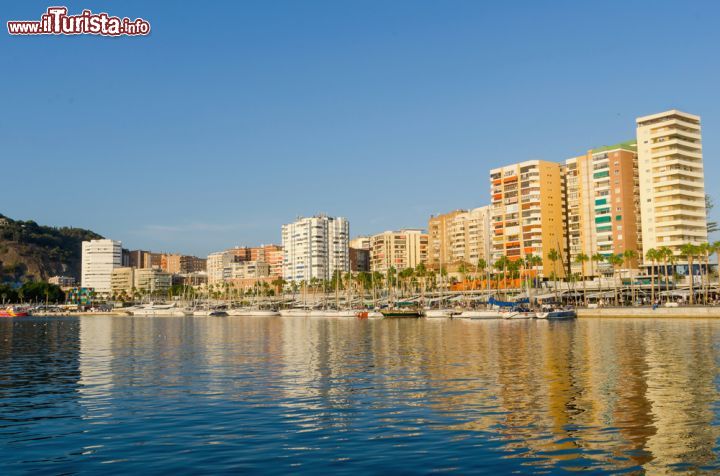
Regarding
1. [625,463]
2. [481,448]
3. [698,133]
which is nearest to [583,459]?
[625,463]

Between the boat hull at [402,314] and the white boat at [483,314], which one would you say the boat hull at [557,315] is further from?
the boat hull at [402,314]

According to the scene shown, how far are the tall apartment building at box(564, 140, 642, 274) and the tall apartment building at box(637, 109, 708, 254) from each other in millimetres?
7011

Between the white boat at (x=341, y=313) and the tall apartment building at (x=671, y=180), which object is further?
the white boat at (x=341, y=313)

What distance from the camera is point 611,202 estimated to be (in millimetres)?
187125

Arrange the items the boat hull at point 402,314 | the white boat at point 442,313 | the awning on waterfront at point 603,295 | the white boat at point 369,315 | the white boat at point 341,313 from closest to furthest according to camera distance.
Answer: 1. the white boat at point 442,313
2. the boat hull at point 402,314
3. the awning on waterfront at point 603,295
4. the white boat at point 369,315
5. the white boat at point 341,313

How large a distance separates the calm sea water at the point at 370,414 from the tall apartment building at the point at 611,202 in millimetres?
137360

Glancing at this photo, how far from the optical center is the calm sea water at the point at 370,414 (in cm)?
2091

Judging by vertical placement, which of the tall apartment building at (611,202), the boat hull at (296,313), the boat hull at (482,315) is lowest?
the boat hull at (296,313)

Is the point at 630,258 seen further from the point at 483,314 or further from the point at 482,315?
the point at 482,315

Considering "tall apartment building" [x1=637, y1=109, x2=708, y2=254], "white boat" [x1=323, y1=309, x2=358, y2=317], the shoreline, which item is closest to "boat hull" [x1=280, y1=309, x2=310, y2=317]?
"white boat" [x1=323, y1=309, x2=358, y2=317]

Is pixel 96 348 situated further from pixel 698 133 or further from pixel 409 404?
pixel 698 133

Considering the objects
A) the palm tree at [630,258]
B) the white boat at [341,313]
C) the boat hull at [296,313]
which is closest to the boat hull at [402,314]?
the white boat at [341,313]

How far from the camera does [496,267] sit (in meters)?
200

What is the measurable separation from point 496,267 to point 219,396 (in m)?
172
